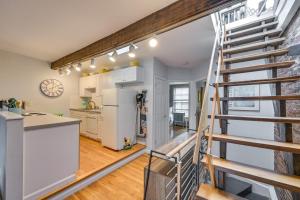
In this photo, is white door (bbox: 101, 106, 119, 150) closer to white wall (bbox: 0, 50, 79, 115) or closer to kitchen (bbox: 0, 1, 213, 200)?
kitchen (bbox: 0, 1, 213, 200)

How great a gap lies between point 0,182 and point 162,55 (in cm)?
369

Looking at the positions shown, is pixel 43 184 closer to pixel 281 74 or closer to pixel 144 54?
pixel 144 54

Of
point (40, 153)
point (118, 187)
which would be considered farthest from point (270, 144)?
point (40, 153)

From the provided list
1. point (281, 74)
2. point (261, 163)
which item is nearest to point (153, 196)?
point (261, 163)

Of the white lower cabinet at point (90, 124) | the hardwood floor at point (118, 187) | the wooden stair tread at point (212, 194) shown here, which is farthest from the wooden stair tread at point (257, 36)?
the white lower cabinet at point (90, 124)

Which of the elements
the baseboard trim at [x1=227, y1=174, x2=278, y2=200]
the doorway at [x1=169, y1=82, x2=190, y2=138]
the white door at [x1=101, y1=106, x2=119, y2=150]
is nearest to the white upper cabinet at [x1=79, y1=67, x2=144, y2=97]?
the white door at [x1=101, y1=106, x2=119, y2=150]

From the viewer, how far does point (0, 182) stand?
74.4 inches

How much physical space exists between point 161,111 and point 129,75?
1.42 metres

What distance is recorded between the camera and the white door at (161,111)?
411cm

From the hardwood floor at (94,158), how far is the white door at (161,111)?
0.57 m

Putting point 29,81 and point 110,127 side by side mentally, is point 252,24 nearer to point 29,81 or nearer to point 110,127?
point 110,127

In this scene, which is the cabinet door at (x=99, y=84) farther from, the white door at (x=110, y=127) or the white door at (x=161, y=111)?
the white door at (x=161, y=111)

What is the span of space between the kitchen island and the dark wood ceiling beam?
1.54m

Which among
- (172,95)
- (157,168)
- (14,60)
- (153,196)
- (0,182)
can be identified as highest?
(14,60)
